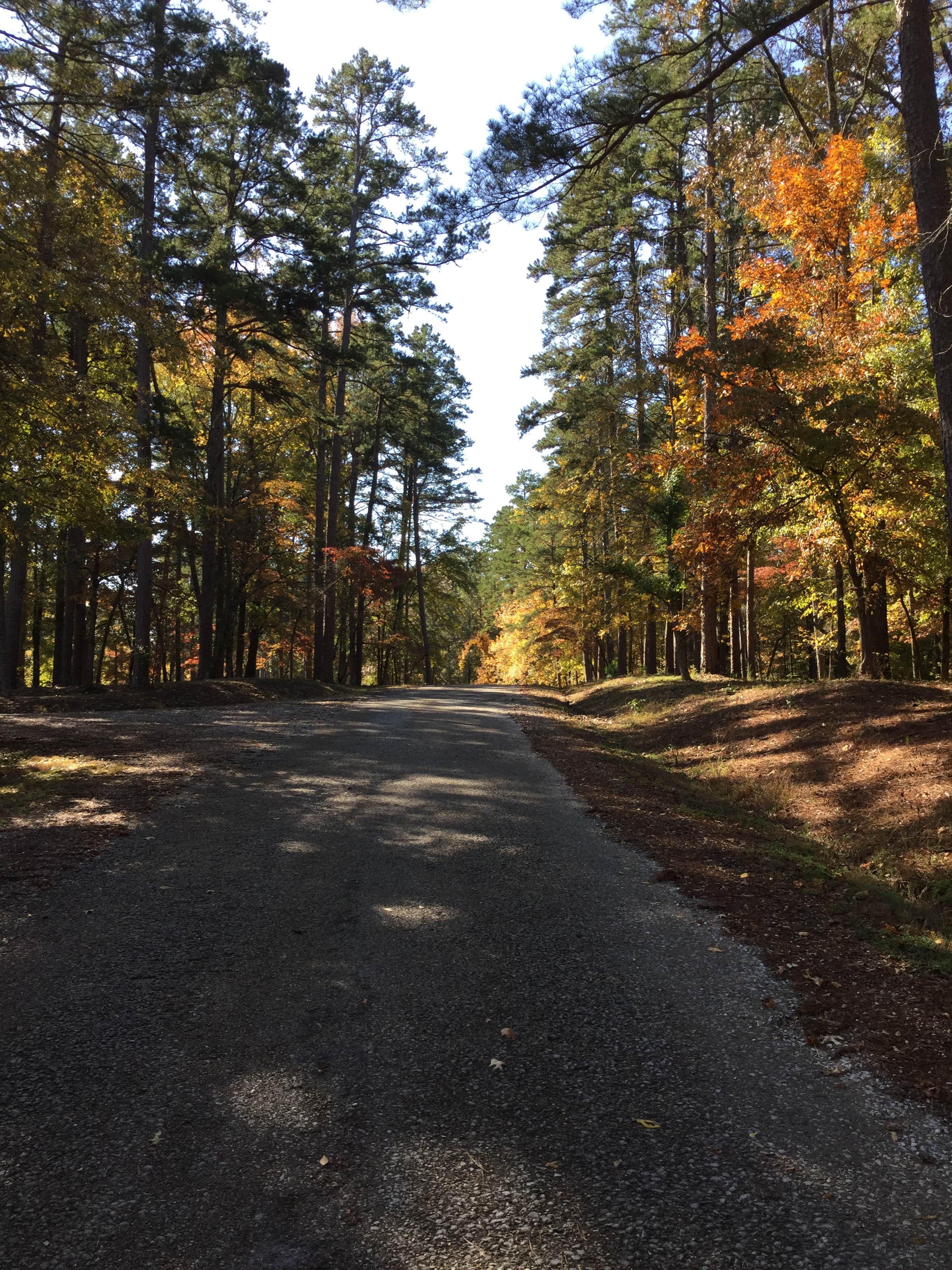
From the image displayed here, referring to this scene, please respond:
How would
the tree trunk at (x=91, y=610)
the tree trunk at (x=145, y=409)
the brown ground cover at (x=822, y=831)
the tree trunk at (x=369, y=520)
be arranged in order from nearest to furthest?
the brown ground cover at (x=822, y=831) < the tree trunk at (x=145, y=409) < the tree trunk at (x=91, y=610) < the tree trunk at (x=369, y=520)

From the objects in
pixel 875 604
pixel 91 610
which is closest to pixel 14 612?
pixel 91 610

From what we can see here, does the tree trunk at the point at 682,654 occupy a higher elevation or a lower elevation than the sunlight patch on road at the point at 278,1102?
higher

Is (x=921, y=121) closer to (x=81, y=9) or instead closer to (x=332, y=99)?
(x=81, y=9)

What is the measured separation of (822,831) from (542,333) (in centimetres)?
2472

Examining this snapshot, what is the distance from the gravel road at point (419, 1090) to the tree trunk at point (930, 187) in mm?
5695

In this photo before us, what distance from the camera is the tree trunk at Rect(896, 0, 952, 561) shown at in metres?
6.98

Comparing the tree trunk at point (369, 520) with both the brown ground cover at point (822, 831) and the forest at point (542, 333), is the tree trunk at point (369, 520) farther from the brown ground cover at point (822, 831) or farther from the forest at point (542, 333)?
the brown ground cover at point (822, 831)

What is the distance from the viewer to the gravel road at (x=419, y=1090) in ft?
7.00

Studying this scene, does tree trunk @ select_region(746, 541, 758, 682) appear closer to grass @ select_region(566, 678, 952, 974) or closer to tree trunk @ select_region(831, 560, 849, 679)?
tree trunk @ select_region(831, 560, 849, 679)

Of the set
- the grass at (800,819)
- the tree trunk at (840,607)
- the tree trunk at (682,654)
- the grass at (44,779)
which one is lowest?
the grass at (800,819)

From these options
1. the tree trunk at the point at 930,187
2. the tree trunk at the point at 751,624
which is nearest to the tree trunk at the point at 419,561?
the tree trunk at the point at 751,624

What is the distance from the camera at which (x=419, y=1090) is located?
9.21 ft

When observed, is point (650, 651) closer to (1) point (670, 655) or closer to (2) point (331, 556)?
(1) point (670, 655)

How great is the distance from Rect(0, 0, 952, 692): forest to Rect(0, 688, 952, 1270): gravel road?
619cm
